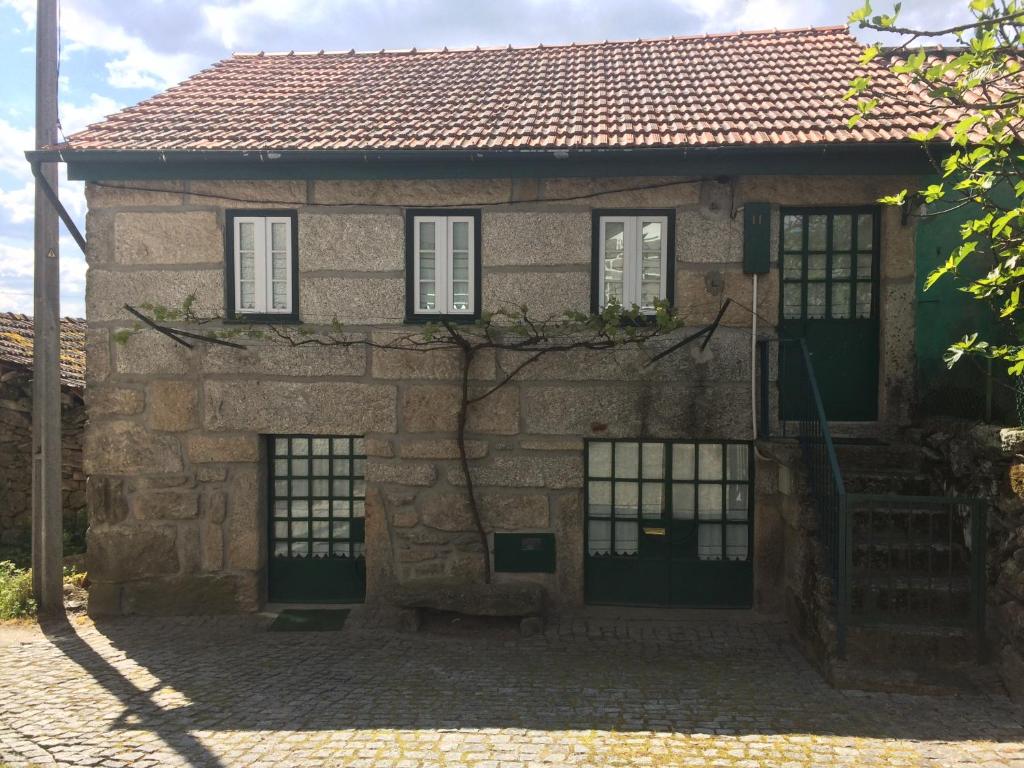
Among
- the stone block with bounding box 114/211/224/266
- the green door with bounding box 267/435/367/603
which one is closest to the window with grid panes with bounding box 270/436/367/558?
the green door with bounding box 267/435/367/603

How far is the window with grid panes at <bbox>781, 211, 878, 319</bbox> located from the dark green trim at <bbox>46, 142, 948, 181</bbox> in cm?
47

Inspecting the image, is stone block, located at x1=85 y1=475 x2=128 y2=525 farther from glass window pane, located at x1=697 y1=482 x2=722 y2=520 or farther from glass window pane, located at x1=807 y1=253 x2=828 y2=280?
glass window pane, located at x1=807 y1=253 x2=828 y2=280

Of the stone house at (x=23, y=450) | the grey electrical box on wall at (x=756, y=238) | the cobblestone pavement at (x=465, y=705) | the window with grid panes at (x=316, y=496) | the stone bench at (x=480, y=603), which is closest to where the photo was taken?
the cobblestone pavement at (x=465, y=705)

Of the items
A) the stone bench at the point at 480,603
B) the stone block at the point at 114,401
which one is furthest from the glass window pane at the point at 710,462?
the stone block at the point at 114,401

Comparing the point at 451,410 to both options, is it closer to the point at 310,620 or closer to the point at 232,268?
→ the point at 310,620

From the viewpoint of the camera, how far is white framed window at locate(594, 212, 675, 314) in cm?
624

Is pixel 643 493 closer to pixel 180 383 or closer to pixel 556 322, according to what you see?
pixel 556 322

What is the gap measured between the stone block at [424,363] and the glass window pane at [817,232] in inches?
121

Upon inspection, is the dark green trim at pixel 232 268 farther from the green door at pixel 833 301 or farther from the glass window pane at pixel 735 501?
the green door at pixel 833 301

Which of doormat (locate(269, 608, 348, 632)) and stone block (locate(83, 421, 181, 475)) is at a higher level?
stone block (locate(83, 421, 181, 475))

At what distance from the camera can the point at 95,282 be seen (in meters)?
6.39

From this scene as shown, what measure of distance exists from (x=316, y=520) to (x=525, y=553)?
204cm

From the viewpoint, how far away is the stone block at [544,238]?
20.4 feet

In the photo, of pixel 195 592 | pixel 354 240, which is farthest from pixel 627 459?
pixel 195 592
